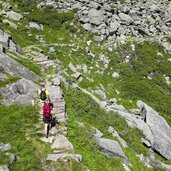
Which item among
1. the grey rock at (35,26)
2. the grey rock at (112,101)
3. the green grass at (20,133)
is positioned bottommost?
the grey rock at (112,101)

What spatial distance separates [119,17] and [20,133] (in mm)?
31641

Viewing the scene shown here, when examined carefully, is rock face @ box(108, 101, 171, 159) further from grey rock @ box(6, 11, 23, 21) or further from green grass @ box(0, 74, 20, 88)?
grey rock @ box(6, 11, 23, 21)

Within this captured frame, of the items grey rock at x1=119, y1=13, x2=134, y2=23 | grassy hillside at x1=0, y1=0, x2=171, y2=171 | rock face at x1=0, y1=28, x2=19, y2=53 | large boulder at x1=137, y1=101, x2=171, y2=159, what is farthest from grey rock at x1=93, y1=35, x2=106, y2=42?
large boulder at x1=137, y1=101, x2=171, y2=159

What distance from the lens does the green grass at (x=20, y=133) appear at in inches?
760

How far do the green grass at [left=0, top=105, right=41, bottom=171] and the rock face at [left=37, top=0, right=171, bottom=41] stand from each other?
23.4 meters

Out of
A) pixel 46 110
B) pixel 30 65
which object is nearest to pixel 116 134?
pixel 46 110

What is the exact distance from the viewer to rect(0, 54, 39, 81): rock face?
2984cm

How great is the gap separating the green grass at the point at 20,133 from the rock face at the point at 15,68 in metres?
6.12

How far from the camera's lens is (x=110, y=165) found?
21406 mm

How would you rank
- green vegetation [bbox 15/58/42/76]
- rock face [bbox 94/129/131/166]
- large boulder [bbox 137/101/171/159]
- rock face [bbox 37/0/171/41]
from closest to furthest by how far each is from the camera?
rock face [bbox 94/129/131/166] < large boulder [bbox 137/101/171/159] < green vegetation [bbox 15/58/42/76] < rock face [bbox 37/0/171/41]

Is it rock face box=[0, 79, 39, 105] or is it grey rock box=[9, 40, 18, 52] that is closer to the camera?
rock face box=[0, 79, 39, 105]

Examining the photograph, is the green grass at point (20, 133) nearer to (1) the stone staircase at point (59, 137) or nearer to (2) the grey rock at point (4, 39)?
(1) the stone staircase at point (59, 137)

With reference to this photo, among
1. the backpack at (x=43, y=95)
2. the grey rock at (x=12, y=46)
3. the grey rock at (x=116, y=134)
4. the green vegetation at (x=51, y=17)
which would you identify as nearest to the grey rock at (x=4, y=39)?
the grey rock at (x=12, y=46)

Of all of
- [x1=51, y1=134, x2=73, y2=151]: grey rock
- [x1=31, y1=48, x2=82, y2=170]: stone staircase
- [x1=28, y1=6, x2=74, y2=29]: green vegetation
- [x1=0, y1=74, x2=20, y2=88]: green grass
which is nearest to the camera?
[x1=31, y1=48, x2=82, y2=170]: stone staircase
